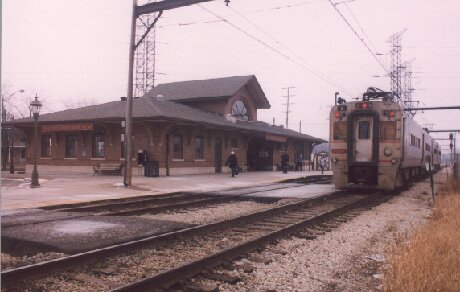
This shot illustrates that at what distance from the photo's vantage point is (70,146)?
29.1 meters

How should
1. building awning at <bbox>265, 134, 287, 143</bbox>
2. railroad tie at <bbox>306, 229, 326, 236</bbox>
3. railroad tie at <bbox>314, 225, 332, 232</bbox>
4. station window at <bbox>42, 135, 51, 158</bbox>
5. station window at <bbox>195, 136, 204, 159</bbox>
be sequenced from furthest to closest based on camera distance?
building awning at <bbox>265, 134, 287, 143</bbox>, station window at <bbox>42, 135, 51, 158</bbox>, station window at <bbox>195, 136, 204, 159</bbox>, railroad tie at <bbox>314, 225, 332, 232</bbox>, railroad tie at <bbox>306, 229, 326, 236</bbox>

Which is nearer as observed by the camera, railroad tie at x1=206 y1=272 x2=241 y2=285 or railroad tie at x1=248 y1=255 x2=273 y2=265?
railroad tie at x1=206 y1=272 x2=241 y2=285

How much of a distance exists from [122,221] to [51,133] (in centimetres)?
2334

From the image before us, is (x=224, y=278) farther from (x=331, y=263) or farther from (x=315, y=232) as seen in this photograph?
(x=315, y=232)

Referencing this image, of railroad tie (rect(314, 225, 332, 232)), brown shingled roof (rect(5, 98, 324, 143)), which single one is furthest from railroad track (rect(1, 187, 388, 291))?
brown shingled roof (rect(5, 98, 324, 143))

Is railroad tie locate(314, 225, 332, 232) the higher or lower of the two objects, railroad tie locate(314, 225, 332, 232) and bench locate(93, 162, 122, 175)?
the lower

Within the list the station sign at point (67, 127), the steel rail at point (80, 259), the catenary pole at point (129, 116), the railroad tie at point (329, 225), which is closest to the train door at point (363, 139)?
the railroad tie at point (329, 225)

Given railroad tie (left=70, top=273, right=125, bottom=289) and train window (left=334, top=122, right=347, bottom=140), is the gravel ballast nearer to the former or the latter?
railroad tie (left=70, top=273, right=125, bottom=289)

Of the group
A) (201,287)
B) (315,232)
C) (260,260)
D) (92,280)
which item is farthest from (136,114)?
(201,287)

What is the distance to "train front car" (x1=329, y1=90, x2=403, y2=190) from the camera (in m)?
15.0

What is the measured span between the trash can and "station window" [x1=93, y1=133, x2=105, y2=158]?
4.89 m

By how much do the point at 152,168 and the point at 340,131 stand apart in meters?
11.9

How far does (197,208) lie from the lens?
11.5 meters

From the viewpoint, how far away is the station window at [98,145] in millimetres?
27609
